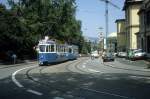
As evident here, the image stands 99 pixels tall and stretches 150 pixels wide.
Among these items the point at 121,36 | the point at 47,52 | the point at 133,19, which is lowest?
the point at 47,52

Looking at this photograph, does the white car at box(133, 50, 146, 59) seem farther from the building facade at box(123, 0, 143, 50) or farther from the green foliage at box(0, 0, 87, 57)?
the building facade at box(123, 0, 143, 50)

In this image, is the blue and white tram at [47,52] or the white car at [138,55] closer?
the blue and white tram at [47,52]

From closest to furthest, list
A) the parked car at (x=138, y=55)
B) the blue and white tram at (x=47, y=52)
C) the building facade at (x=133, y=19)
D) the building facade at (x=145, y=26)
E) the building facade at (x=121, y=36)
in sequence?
the blue and white tram at (x=47, y=52), the parked car at (x=138, y=55), the building facade at (x=145, y=26), the building facade at (x=133, y=19), the building facade at (x=121, y=36)

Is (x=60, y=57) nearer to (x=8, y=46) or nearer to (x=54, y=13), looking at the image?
(x=8, y=46)

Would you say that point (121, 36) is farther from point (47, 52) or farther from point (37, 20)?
point (47, 52)

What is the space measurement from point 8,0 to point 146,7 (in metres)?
27.8

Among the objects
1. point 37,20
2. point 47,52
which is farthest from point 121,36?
point 47,52

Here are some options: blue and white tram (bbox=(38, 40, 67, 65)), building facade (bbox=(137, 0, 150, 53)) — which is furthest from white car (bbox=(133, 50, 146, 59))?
blue and white tram (bbox=(38, 40, 67, 65))

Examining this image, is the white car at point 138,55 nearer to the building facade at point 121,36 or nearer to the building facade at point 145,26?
the building facade at point 145,26

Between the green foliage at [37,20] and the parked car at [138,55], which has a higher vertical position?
the green foliage at [37,20]

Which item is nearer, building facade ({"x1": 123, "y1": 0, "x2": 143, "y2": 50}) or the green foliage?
the green foliage

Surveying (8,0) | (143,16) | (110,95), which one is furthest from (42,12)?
(110,95)

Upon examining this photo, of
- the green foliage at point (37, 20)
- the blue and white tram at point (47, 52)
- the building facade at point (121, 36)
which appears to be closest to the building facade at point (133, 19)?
the green foliage at point (37, 20)

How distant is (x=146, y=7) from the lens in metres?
65.9
